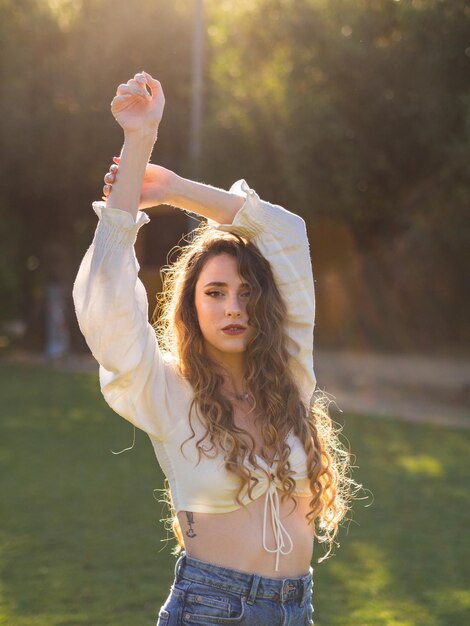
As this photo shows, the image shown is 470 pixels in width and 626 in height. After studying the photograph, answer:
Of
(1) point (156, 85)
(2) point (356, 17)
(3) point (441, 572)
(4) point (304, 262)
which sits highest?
(2) point (356, 17)

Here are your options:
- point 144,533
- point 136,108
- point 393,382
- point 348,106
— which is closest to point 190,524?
point 136,108

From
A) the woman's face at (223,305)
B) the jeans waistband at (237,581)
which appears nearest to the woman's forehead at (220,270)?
the woman's face at (223,305)

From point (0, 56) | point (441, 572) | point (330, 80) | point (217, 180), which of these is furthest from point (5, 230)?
point (441, 572)

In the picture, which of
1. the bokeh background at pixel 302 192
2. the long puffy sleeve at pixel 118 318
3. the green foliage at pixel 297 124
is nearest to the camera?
the long puffy sleeve at pixel 118 318

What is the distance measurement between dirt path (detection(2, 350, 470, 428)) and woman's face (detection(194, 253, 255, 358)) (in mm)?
7853

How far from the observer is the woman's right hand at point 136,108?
2.42m

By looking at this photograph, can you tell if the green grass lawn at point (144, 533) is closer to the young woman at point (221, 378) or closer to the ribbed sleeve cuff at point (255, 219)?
the young woman at point (221, 378)

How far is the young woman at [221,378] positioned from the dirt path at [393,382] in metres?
7.79

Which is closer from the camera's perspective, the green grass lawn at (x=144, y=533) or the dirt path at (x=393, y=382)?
the green grass lawn at (x=144, y=533)

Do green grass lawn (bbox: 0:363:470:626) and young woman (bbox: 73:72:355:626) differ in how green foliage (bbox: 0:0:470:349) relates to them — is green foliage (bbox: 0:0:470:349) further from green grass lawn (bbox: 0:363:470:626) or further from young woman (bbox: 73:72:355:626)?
young woman (bbox: 73:72:355:626)

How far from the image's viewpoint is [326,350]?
23.1 m

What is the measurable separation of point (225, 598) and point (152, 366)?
0.58 m

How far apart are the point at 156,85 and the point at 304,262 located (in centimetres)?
64

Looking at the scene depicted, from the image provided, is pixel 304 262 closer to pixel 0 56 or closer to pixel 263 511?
pixel 263 511
